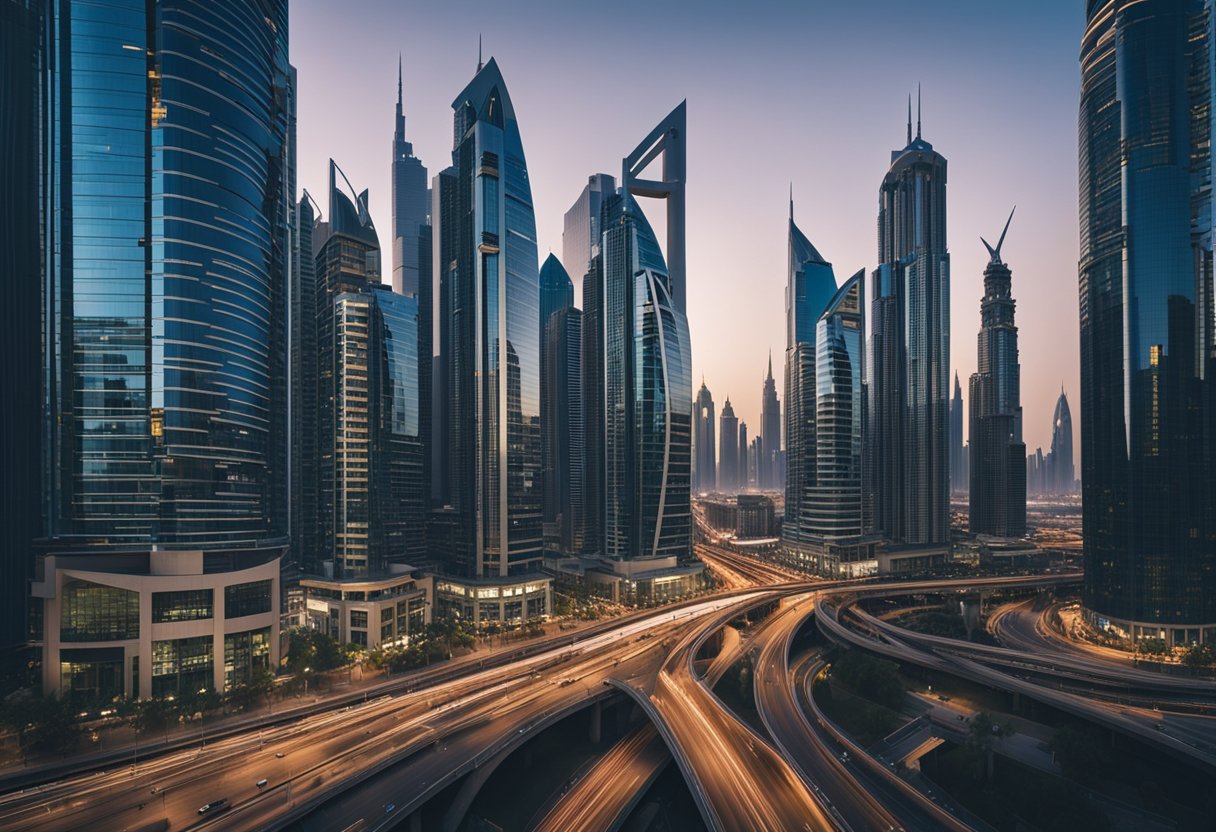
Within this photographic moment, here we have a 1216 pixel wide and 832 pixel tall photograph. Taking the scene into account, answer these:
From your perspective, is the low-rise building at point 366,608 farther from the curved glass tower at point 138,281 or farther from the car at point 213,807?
the car at point 213,807

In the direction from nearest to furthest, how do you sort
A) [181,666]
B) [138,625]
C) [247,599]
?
1. [138,625]
2. [181,666]
3. [247,599]

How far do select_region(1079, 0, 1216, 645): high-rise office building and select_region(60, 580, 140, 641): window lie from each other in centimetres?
16533

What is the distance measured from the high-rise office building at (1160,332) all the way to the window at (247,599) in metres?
152

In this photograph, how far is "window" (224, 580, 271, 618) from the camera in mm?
85812

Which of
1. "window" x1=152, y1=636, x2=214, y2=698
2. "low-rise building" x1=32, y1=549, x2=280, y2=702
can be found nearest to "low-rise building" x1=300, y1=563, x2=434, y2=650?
"low-rise building" x1=32, y1=549, x2=280, y2=702

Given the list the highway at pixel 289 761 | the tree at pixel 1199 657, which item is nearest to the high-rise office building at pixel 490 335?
the highway at pixel 289 761

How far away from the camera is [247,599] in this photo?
8838 cm

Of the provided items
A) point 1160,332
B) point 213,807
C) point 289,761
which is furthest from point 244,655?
point 1160,332

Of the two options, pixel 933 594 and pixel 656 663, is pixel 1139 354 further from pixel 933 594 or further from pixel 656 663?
pixel 656 663

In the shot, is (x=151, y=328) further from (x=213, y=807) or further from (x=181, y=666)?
(x=213, y=807)

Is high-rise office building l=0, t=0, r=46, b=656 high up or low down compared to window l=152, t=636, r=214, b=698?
up

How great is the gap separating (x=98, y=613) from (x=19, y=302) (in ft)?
189

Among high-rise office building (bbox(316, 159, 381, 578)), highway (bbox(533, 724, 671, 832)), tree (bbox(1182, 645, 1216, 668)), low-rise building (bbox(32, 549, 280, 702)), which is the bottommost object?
highway (bbox(533, 724, 671, 832))

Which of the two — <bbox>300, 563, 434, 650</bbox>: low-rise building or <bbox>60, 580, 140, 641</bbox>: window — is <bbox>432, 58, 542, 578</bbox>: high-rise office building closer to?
<bbox>300, 563, 434, 650</bbox>: low-rise building
